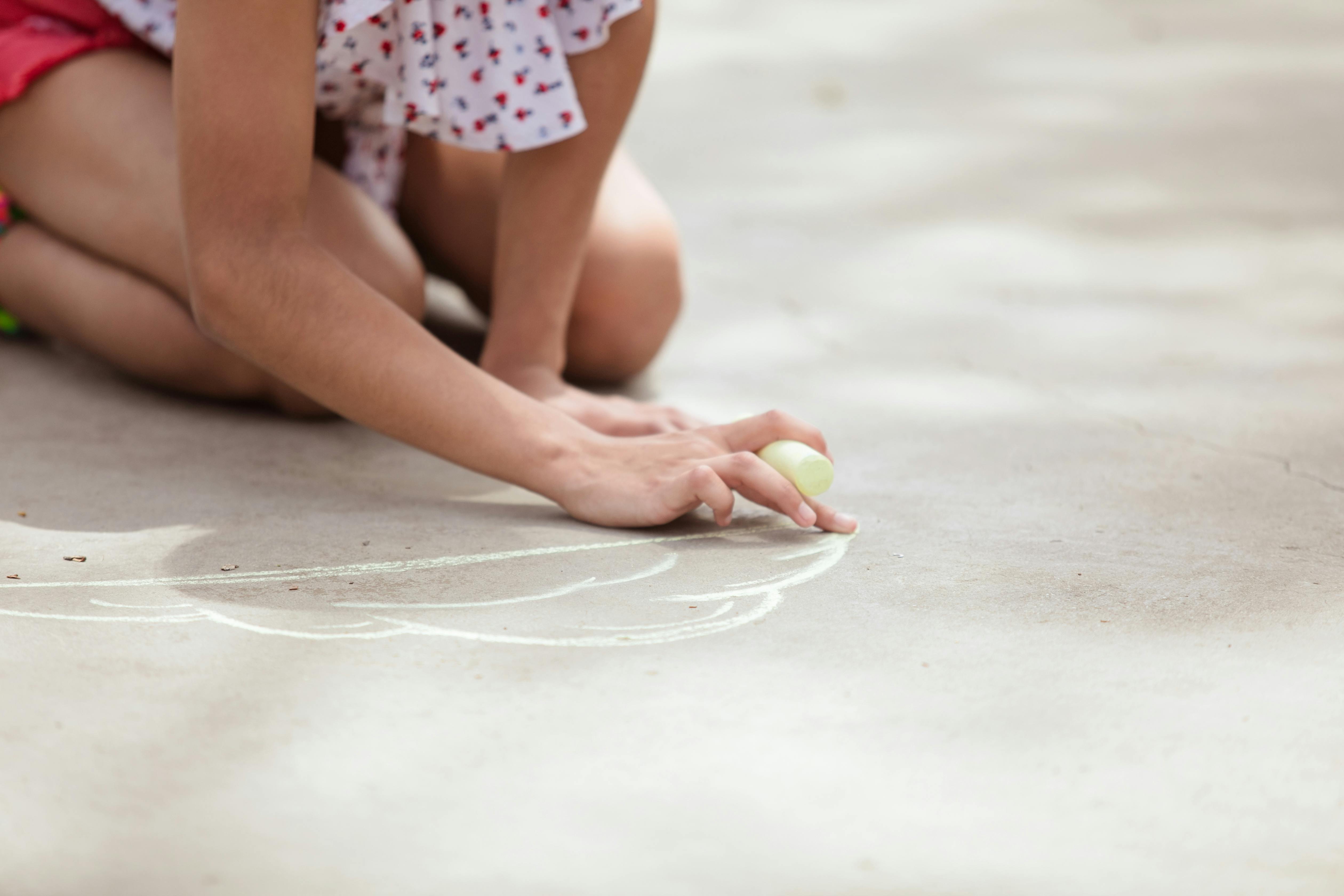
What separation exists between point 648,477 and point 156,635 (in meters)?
0.44

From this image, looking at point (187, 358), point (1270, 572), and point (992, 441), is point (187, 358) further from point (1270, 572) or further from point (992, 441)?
point (1270, 572)

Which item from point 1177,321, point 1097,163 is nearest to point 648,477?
point 1177,321

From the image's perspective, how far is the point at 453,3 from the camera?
4.49 ft

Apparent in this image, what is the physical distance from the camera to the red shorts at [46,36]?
1.51 metres

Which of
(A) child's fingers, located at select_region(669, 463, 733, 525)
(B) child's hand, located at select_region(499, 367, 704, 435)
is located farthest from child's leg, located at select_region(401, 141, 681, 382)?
(A) child's fingers, located at select_region(669, 463, 733, 525)

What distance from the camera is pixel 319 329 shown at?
1157 mm

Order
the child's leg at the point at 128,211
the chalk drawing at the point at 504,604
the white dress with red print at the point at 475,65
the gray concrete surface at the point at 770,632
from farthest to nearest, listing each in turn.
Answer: the child's leg at the point at 128,211 < the white dress with red print at the point at 475,65 < the chalk drawing at the point at 504,604 < the gray concrete surface at the point at 770,632

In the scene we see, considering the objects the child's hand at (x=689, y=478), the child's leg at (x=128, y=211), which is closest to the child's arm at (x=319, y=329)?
the child's hand at (x=689, y=478)

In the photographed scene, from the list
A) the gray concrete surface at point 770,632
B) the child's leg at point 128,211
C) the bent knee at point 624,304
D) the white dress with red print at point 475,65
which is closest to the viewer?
the gray concrete surface at point 770,632

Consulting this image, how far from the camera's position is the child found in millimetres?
1148

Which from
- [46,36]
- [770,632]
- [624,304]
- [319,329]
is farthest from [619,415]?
[46,36]

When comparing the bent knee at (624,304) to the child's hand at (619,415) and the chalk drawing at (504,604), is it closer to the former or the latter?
the child's hand at (619,415)

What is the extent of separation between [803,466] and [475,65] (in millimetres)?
594

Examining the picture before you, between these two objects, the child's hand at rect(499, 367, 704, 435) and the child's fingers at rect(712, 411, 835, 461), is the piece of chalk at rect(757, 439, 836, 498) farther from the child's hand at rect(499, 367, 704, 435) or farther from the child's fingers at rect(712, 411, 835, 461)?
the child's hand at rect(499, 367, 704, 435)
